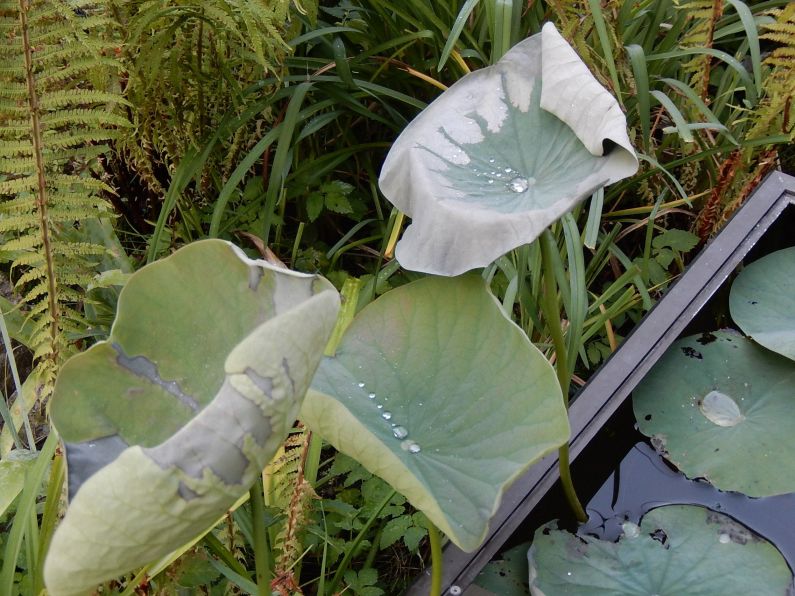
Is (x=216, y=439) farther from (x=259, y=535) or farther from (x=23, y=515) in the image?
(x=23, y=515)

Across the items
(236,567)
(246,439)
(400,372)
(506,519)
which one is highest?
(246,439)

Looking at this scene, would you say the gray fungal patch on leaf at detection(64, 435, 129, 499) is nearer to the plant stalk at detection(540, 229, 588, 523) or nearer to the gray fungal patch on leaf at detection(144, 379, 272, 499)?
the gray fungal patch on leaf at detection(144, 379, 272, 499)

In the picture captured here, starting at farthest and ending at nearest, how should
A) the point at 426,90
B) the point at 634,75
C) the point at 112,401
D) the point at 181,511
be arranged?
1. the point at 426,90
2. the point at 634,75
3. the point at 112,401
4. the point at 181,511

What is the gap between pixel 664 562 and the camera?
86 centimetres

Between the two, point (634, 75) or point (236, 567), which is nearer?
point (236, 567)

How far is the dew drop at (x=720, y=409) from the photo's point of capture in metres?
1.02

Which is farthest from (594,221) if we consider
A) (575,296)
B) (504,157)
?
(504,157)

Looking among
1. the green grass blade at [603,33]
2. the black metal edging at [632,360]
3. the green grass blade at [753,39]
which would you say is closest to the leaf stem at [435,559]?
the black metal edging at [632,360]

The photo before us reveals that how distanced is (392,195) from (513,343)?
0.72 feet

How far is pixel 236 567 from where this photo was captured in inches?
37.9

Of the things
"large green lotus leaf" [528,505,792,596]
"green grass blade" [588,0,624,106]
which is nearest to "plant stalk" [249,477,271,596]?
"large green lotus leaf" [528,505,792,596]

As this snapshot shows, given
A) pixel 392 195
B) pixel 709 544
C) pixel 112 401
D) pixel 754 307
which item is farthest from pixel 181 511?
pixel 754 307

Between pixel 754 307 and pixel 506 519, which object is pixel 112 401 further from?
pixel 754 307

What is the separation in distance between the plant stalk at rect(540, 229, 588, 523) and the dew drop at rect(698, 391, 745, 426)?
0.81ft
